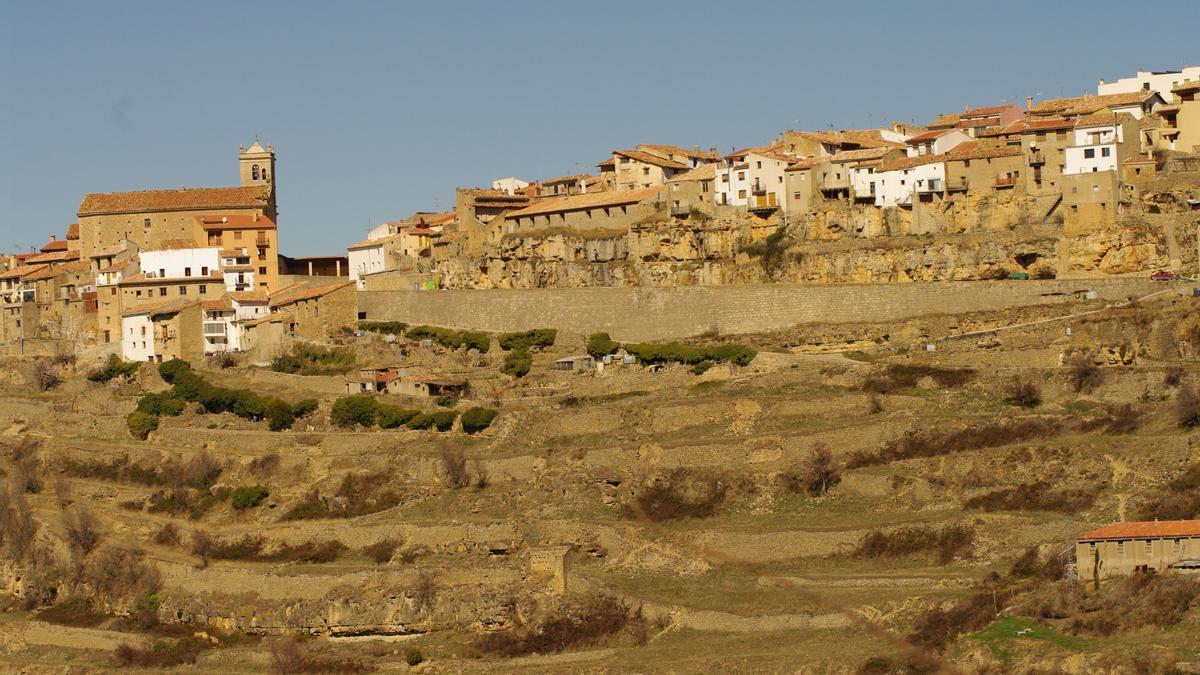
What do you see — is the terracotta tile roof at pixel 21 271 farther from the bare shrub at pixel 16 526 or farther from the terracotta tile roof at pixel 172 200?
the bare shrub at pixel 16 526

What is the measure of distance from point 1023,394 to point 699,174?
20515 mm

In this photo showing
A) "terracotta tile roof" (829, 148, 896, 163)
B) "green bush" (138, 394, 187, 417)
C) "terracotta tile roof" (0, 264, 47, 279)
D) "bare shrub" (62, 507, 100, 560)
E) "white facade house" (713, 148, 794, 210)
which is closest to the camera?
"bare shrub" (62, 507, 100, 560)

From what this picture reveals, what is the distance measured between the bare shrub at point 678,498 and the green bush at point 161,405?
18.9 meters

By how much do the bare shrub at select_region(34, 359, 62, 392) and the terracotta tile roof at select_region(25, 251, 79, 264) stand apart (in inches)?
334

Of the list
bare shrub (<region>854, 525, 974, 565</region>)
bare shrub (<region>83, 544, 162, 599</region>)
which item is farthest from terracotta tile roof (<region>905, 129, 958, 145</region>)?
bare shrub (<region>83, 544, 162, 599</region>)

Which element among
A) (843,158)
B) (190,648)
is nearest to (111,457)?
(190,648)

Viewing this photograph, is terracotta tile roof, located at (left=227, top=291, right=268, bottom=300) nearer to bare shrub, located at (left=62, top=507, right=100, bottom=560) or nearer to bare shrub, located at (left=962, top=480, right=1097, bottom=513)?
bare shrub, located at (left=62, top=507, right=100, bottom=560)

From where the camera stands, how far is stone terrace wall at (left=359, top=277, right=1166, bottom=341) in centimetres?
6856

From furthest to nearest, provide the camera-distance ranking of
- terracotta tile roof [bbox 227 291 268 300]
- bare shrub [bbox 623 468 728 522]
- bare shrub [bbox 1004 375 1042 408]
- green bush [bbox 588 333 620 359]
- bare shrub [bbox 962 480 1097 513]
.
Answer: terracotta tile roof [bbox 227 291 268 300]
green bush [bbox 588 333 620 359]
bare shrub [bbox 1004 375 1042 408]
bare shrub [bbox 623 468 728 522]
bare shrub [bbox 962 480 1097 513]

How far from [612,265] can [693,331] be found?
22.2ft

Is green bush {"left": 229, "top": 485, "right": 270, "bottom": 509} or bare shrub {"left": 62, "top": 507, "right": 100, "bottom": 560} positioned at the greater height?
green bush {"left": 229, "top": 485, "right": 270, "bottom": 509}

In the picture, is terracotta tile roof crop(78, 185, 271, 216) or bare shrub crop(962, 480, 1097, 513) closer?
bare shrub crop(962, 480, 1097, 513)

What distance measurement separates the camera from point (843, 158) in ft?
255

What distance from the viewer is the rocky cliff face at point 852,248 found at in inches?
2736
